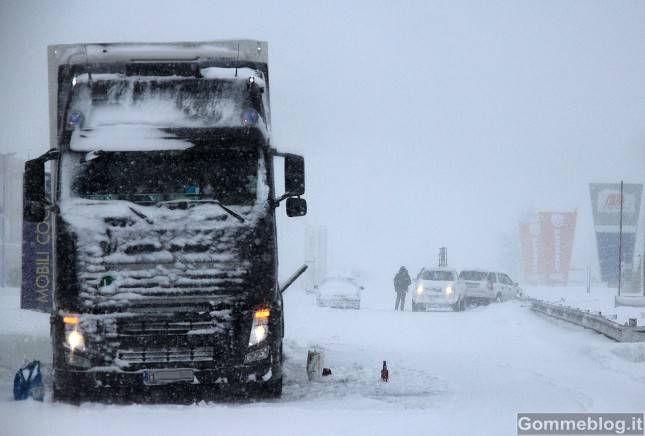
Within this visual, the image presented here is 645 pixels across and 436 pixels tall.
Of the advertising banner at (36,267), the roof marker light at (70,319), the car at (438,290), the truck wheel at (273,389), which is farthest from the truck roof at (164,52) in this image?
the car at (438,290)

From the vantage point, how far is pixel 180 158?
881 centimetres

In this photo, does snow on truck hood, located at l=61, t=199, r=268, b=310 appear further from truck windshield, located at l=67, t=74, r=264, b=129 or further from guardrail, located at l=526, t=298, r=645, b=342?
guardrail, located at l=526, t=298, r=645, b=342

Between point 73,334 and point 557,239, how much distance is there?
5074 centimetres

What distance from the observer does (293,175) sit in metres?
9.10

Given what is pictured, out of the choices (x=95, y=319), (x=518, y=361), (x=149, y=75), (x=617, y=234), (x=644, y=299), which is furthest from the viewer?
(x=617, y=234)

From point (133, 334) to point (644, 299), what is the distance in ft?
86.5

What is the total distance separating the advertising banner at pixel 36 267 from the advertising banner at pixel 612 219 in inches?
1176

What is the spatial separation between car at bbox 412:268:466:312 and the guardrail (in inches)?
139

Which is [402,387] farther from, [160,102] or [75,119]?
[75,119]

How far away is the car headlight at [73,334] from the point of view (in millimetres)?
8352

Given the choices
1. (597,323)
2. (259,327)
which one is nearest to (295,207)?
(259,327)

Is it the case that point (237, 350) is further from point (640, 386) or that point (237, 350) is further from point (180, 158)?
point (640, 386)

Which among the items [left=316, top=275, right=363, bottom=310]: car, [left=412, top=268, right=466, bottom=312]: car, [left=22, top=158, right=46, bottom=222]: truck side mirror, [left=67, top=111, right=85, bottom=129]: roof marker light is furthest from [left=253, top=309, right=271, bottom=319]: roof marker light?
[left=316, top=275, right=363, bottom=310]: car

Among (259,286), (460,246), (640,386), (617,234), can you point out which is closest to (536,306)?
(617,234)
